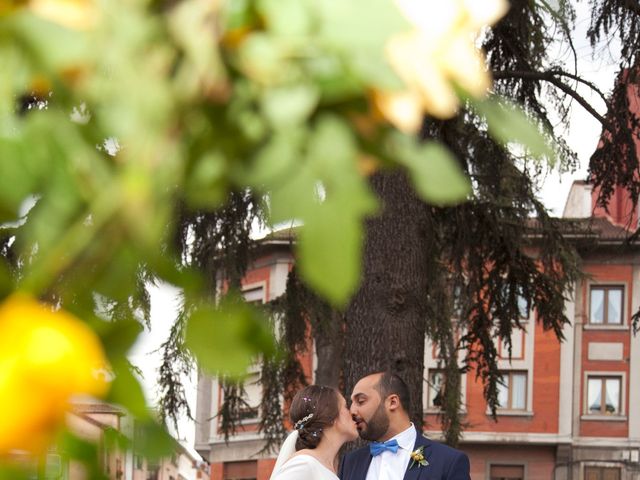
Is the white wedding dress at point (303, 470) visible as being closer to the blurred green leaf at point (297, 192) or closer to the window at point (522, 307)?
the blurred green leaf at point (297, 192)

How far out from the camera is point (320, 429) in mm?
5184

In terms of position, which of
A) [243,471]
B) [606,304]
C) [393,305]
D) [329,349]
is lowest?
[243,471]

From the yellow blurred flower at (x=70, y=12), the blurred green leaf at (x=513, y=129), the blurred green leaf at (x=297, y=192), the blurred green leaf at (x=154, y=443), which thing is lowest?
the blurred green leaf at (x=154, y=443)

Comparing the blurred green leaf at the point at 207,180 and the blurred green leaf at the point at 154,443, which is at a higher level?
the blurred green leaf at the point at 207,180

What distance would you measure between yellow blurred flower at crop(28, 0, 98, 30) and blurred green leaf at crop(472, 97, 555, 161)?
20cm

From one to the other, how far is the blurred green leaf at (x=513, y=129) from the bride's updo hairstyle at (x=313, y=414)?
4.56 meters

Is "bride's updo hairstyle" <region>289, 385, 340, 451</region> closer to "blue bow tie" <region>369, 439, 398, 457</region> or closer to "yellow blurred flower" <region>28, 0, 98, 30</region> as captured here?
"blue bow tie" <region>369, 439, 398, 457</region>

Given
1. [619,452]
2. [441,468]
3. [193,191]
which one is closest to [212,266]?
[441,468]

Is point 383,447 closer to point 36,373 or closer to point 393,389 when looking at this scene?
point 393,389

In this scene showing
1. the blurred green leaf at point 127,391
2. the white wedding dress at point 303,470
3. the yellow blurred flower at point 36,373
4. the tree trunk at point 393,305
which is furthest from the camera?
the tree trunk at point 393,305

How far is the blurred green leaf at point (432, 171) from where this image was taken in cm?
57

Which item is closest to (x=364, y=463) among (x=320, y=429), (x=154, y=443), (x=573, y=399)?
(x=320, y=429)

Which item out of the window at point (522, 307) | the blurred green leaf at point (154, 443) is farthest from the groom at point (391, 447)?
the window at point (522, 307)

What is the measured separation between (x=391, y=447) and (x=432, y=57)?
16.5 feet
